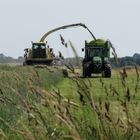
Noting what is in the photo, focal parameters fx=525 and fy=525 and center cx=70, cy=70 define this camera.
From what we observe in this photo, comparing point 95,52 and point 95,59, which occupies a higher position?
point 95,52

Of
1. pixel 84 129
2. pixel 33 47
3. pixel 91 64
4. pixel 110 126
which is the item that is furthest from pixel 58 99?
pixel 33 47

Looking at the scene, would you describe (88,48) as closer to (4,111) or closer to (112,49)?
(4,111)

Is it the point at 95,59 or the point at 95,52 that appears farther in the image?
the point at 95,52

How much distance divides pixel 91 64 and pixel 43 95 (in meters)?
35.6

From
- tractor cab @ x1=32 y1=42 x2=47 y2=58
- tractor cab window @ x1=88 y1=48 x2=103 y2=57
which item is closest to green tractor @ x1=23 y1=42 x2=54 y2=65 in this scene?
tractor cab @ x1=32 y1=42 x2=47 y2=58

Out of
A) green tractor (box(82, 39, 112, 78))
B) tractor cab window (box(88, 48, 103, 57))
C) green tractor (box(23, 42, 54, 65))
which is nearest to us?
green tractor (box(82, 39, 112, 78))

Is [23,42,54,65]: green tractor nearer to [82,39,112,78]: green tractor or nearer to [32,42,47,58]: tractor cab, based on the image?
[32,42,47,58]: tractor cab

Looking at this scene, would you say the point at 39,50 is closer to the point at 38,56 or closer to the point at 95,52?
the point at 38,56

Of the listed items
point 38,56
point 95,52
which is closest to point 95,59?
point 95,52

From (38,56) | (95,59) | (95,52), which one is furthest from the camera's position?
(38,56)

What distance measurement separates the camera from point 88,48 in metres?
38.9

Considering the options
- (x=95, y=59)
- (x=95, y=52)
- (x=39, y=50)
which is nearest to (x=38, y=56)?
(x=39, y=50)

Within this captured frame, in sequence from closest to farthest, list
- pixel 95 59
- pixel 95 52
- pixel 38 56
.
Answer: pixel 95 59 → pixel 95 52 → pixel 38 56

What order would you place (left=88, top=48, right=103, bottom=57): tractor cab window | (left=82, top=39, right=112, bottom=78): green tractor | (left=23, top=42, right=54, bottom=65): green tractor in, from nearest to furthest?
1. (left=82, top=39, right=112, bottom=78): green tractor
2. (left=88, top=48, right=103, bottom=57): tractor cab window
3. (left=23, top=42, right=54, bottom=65): green tractor
